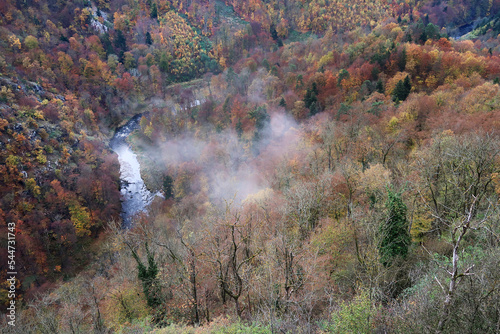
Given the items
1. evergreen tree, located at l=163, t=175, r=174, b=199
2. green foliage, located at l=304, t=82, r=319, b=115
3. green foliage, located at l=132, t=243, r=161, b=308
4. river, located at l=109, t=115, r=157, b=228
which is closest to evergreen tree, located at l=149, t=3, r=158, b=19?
river, located at l=109, t=115, r=157, b=228

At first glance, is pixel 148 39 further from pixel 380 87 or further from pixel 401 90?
pixel 401 90

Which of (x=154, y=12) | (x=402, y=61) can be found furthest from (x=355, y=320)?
(x=154, y=12)

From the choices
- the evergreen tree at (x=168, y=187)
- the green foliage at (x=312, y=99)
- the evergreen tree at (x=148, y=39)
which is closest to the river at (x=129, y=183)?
the evergreen tree at (x=168, y=187)

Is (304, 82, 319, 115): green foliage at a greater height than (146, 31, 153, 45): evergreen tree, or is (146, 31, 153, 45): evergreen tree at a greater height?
(146, 31, 153, 45): evergreen tree

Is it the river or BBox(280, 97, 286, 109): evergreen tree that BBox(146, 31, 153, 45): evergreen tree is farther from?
BBox(280, 97, 286, 109): evergreen tree

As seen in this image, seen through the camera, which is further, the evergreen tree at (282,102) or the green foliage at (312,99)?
the evergreen tree at (282,102)

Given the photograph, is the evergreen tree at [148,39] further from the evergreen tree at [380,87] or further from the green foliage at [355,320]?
the green foliage at [355,320]
